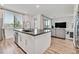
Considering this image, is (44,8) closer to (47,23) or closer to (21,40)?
(47,23)

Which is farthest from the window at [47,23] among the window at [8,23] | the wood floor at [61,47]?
the window at [8,23]

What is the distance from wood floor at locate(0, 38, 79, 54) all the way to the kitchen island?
72mm

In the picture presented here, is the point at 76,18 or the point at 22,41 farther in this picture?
the point at 22,41

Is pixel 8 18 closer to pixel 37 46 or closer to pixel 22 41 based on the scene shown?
pixel 22 41

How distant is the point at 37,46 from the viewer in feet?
4.13

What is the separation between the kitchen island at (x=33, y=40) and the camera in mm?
1236

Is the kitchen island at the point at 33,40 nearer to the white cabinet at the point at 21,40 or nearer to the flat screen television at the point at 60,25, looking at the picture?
the white cabinet at the point at 21,40

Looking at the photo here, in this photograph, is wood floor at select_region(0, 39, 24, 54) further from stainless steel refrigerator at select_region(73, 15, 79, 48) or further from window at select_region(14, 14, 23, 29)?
stainless steel refrigerator at select_region(73, 15, 79, 48)

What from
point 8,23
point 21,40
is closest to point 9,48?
point 21,40

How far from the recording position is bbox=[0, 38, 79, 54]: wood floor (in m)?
1.22

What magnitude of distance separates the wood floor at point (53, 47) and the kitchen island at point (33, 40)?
72 millimetres

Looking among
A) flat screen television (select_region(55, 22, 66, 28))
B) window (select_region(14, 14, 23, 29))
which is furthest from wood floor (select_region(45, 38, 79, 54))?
window (select_region(14, 14, 23, 29))
